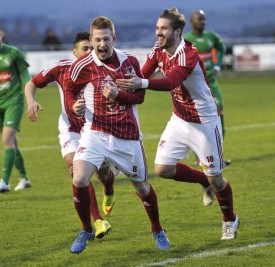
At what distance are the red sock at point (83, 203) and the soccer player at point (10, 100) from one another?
4363mm

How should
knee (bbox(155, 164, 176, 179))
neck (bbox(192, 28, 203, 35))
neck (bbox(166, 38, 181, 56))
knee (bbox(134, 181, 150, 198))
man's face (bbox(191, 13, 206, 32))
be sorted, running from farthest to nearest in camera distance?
neck (bbox(192, 28, 203, 35)) < man's face (bbox(191, 13, 206, 32)) < knee (bbox(155, 164, 176, 179)) < neck (bbox(166, 38, 181, 56)) < knee (bbox(134, 181, 150, 198))

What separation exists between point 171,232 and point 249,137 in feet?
31.3

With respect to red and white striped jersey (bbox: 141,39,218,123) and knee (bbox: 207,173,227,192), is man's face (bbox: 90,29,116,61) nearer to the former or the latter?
red and white striped jersey (bbox: 141,39,218,123)

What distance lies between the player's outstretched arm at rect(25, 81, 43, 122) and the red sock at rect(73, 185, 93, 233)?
2.98ft

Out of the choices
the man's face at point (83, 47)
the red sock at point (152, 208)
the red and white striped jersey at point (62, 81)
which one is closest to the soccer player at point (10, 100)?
the man's face at point (83, 47)

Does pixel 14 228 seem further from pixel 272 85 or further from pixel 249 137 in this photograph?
pixel 272 85

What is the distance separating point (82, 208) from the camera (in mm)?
8336

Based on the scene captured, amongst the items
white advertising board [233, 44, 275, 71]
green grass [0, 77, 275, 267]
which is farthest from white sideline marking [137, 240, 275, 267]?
white advertising board [233, 44, 275, 71]

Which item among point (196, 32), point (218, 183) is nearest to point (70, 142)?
point (218, 183)

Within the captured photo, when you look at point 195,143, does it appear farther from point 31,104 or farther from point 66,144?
point 31,104

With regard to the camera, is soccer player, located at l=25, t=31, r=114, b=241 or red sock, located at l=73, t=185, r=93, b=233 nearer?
red sock, located at l=73, t=185, r=93, b=233

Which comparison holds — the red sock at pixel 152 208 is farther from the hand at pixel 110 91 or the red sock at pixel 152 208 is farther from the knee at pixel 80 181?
the hand at pixel 110 91

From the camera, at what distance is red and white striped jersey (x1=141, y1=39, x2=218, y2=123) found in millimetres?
8594

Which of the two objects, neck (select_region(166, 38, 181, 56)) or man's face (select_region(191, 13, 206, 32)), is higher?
neck (select_region(166, 38, 181, 56))
